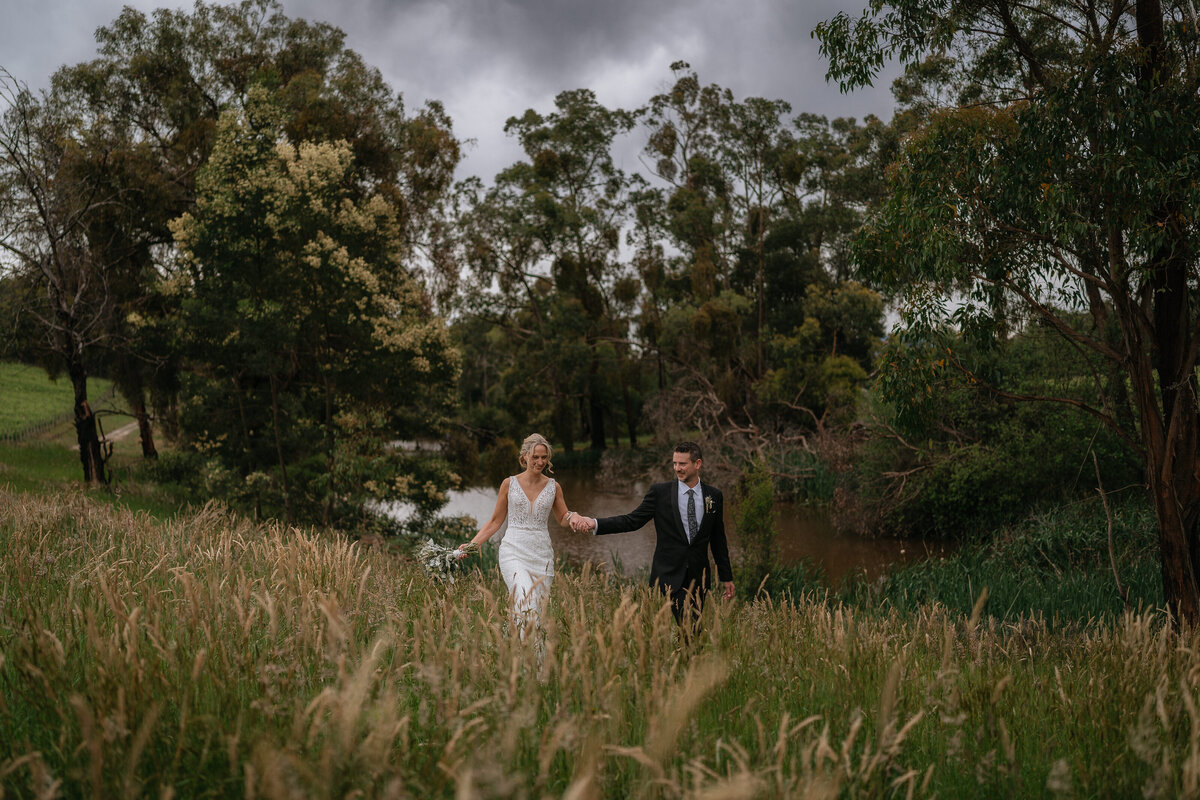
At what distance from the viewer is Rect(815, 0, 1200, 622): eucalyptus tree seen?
25.6 ft

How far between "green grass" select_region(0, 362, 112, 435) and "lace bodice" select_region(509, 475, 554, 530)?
2610 cm

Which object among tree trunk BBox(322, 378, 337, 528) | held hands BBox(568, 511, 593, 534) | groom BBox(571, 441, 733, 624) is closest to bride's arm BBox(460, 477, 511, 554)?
held hands BBox(568, 511, 593, 534)

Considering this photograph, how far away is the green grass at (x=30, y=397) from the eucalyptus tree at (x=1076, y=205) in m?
26.9

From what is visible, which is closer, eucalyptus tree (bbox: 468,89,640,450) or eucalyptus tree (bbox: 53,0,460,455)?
eucalyptus tree (bbox: 53,0,460,455)

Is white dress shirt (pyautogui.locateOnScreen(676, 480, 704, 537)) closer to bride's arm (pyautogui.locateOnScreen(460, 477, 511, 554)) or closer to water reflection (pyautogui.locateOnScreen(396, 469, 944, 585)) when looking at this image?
bride's arm (pyautogui.locateOnScreen(460, 477, 511, 554))

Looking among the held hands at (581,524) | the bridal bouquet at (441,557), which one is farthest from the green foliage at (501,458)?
the held hands at (581,524)

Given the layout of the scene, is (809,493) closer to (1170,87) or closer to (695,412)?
(695,412)

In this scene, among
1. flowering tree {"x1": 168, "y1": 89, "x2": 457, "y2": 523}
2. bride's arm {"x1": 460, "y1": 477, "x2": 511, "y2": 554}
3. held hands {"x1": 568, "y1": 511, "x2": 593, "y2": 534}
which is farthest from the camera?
flowering tree {"x1": 168, "y1": 89, "x2": 457, "y2": 523}

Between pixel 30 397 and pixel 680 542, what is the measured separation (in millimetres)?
44652

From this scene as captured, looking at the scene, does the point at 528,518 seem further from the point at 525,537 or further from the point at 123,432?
Answer: the point at 123,432

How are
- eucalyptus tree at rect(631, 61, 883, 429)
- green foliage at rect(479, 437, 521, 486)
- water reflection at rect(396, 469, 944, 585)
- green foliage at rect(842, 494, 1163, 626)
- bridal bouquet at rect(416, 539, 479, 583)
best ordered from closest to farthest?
bridal bouquet at rect(416, 539, 479, 583), green foliage at rect(842, 494, 1163, 626), water reflection at rect(396, 469, 944, 585), green foliage at rect(479, 437, 521, 486), eucalyptus tree at rect(631, 61, 883, 429)

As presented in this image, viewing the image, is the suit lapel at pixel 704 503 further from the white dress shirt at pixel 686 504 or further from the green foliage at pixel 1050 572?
the green foliage at pixel 1050 572

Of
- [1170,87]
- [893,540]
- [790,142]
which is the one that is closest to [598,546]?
[893,540]

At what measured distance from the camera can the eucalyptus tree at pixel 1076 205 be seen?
7809mm
